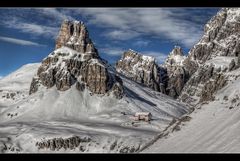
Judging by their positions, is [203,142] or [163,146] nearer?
[203,142]

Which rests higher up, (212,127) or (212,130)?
(212,127)

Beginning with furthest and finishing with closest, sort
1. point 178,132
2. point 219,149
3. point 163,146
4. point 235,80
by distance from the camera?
point 235,80
point 178,132
point 163,146
point 219,149

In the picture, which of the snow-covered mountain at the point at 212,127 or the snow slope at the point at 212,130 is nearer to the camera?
the snow slope at the point at 212,130

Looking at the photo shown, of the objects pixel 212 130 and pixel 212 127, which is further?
pixel 212 127

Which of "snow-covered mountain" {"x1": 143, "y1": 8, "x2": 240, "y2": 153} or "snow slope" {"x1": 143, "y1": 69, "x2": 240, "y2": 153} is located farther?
"snow-covered mountain" {"x1": 143, "y1": 8, "x2": 240, "y2": 153}
